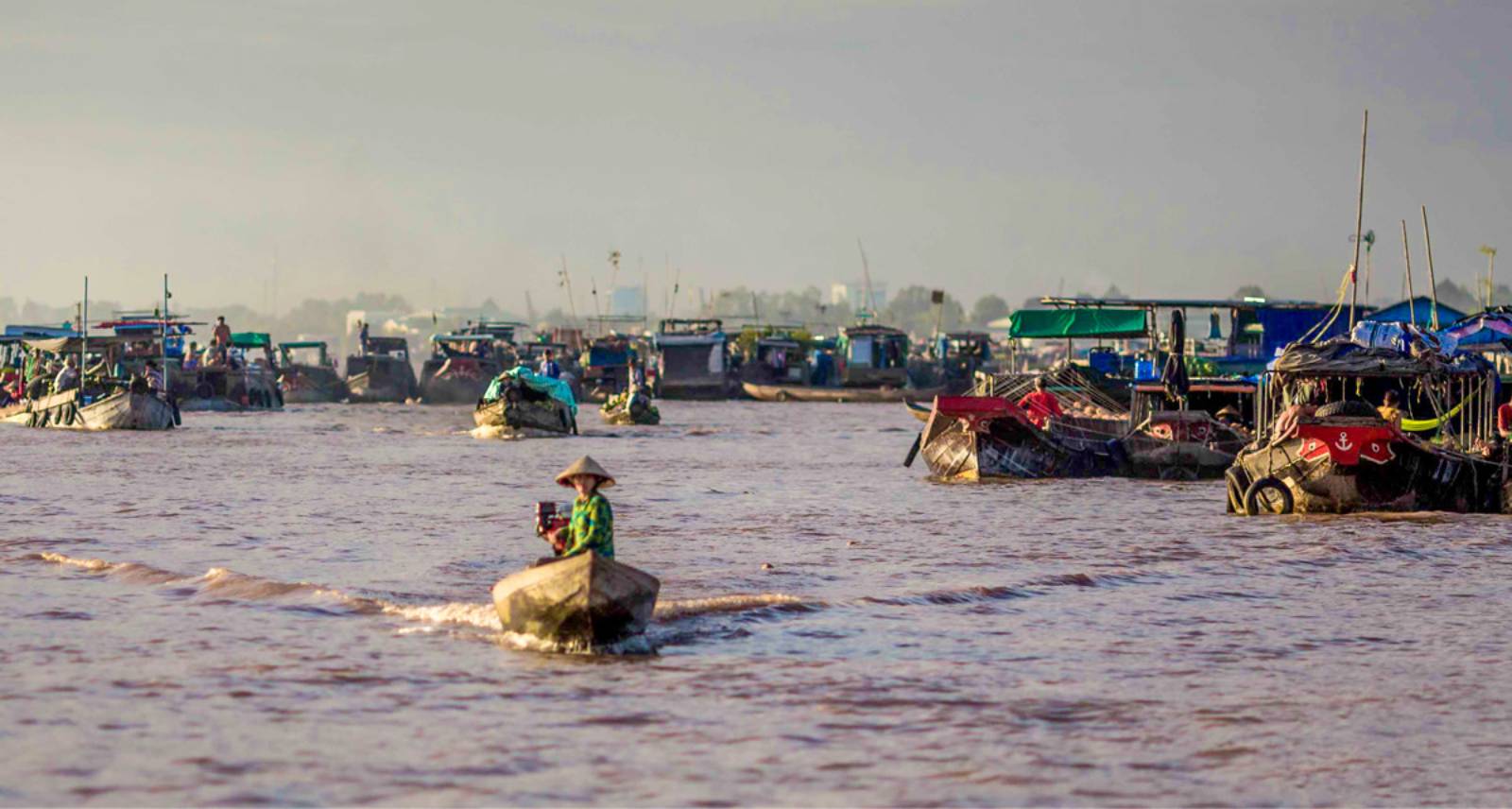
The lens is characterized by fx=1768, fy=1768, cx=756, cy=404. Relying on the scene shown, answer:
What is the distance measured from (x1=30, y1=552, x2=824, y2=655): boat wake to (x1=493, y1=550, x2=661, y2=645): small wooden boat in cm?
14

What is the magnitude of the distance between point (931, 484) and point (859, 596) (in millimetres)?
15009

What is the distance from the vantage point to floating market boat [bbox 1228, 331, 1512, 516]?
76.8 ft

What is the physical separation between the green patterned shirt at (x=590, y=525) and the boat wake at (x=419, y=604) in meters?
0.77

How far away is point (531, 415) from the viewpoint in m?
46.5

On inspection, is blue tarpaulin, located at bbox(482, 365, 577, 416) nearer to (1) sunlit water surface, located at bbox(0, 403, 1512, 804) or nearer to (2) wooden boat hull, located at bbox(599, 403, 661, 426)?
(2) wooden boat hull, located at bbox(599, 403, 661, 426)

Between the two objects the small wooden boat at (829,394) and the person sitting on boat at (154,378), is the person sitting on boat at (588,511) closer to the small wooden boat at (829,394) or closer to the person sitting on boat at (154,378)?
the person sitting on boat at (154,378)

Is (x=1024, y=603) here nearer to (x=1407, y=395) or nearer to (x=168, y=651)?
(x=168, y=651)

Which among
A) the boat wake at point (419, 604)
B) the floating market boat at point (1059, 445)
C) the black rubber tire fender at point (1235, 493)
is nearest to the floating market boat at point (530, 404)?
the floating market boat at point (1059, 445)

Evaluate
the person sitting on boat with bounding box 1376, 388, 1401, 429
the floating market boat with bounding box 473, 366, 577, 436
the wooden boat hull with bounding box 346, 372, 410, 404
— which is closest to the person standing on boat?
the floating market boat with bounding box 473, 366, 577, 436

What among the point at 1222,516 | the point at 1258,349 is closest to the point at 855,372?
the point at 1258,349

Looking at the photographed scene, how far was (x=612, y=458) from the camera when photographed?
39.8 meters

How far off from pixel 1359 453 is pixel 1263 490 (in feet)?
4.82

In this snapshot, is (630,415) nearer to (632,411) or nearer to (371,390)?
(632,411)

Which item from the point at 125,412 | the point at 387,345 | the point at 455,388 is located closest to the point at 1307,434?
the point at 125,412
